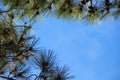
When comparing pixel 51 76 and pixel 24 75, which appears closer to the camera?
pixel 51 76

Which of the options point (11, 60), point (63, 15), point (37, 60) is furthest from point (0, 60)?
point (63, 15)

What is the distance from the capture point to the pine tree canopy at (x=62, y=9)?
199 inches

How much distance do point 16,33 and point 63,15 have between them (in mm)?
582

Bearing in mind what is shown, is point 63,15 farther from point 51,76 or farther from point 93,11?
point 51,76

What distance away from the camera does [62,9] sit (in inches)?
210

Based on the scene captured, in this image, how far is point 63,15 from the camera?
5379 mm

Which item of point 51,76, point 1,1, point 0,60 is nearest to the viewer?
point 51,76

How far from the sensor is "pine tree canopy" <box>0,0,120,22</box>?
5051mm

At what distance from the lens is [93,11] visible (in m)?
5.10

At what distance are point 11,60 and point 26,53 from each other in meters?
0.19

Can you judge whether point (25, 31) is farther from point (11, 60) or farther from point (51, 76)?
point (51, 76)

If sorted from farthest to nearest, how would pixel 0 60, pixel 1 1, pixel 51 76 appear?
pixel 1 1 < pixel 0 60 < pixel 51 76

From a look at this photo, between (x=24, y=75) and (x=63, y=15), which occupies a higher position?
(x=63, y=15)

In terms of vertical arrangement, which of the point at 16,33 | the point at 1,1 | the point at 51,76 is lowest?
the point at 51,76
